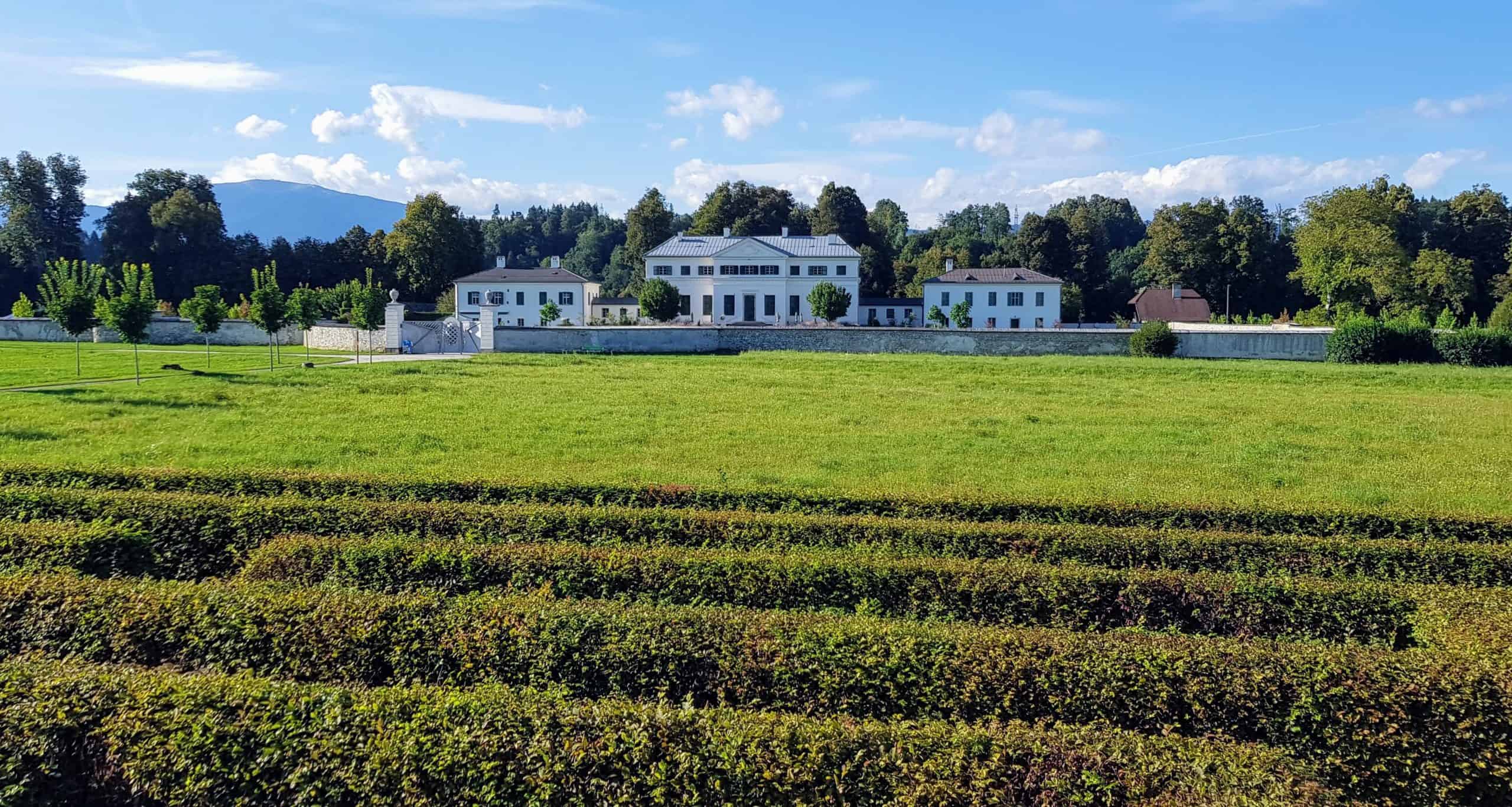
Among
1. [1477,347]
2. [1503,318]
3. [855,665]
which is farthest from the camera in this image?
[1503,318]

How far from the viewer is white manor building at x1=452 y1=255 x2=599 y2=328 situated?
217ft

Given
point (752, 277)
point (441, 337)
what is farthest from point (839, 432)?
point (752, 277)

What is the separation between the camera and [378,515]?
9.54 meters

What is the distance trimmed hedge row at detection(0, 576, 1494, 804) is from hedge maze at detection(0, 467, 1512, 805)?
0.02 m

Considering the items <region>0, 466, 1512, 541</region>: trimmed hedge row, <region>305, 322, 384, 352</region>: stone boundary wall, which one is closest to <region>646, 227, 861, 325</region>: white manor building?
<region>305, 322, 384, 352</region>: stone boundary wall

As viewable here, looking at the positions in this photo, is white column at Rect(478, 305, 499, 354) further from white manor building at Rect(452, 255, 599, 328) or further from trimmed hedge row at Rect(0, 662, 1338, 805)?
trimmed hedge row at Rect(0, 662, 1338, 805)

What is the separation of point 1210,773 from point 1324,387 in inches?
1065

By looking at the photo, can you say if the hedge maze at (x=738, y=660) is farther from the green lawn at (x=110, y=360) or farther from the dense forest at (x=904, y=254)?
the dense forest at (x=904, y=254)

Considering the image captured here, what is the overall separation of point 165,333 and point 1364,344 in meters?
56.2

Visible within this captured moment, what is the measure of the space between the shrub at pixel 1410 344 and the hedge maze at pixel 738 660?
3289 cm

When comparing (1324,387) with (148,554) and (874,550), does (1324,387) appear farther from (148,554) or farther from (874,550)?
(148,554)

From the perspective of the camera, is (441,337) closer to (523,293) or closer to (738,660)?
(523,293)

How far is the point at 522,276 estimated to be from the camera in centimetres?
6662

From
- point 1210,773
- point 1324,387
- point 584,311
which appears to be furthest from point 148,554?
point 584,311
